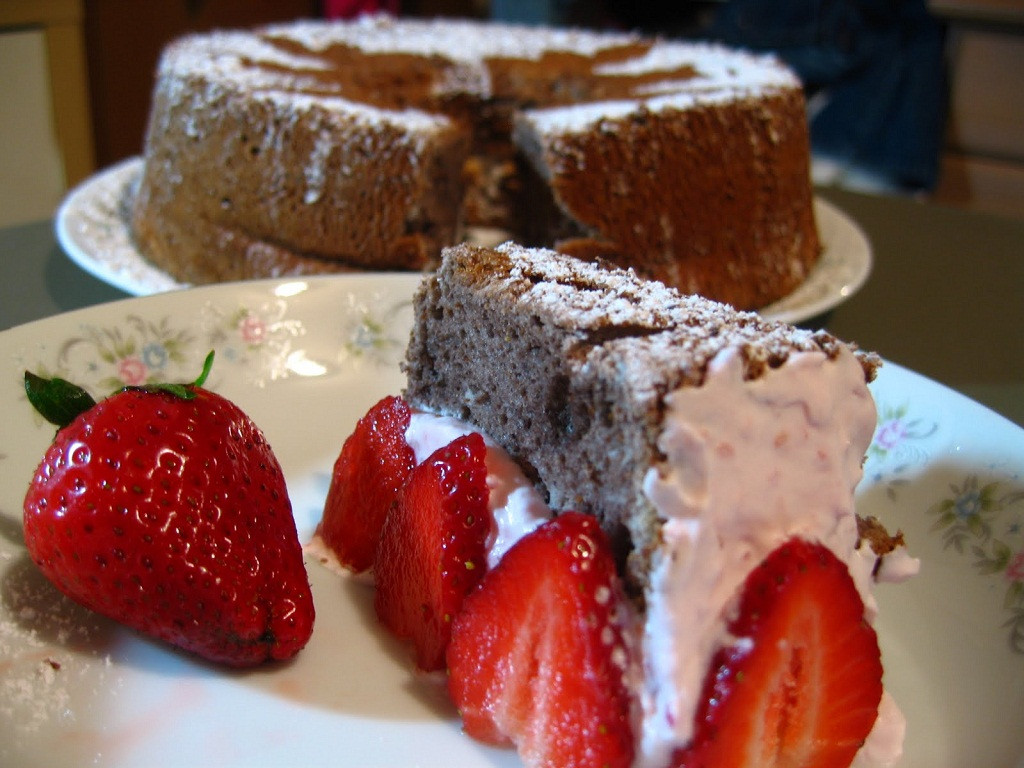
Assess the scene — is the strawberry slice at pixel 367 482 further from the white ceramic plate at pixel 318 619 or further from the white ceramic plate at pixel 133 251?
the white ceramic plate at pixel 133 251

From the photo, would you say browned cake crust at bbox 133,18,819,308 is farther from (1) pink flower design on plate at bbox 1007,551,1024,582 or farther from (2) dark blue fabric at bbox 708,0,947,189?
(2) dark blue fabric at bbox 708,0,947,189

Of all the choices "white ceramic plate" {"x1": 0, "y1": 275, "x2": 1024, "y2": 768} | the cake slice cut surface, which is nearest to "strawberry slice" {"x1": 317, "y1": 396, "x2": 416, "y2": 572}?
"white ceramic plate" {"x1": 0, "y1": 275, "x2": 1024, "y2": 768}

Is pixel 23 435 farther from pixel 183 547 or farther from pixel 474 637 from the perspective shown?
Result: pixel 474 637

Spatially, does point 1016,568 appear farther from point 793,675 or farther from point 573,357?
point 573,357

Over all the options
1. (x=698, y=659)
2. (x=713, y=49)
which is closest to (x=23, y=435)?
(x=698, y=659)

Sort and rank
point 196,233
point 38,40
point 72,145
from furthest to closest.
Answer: point 72,145
point 38,40
point 196,233

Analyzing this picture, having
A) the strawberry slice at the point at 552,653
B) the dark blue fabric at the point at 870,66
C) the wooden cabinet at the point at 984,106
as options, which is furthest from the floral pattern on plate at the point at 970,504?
the wooden cabinet at the point at 984,106
